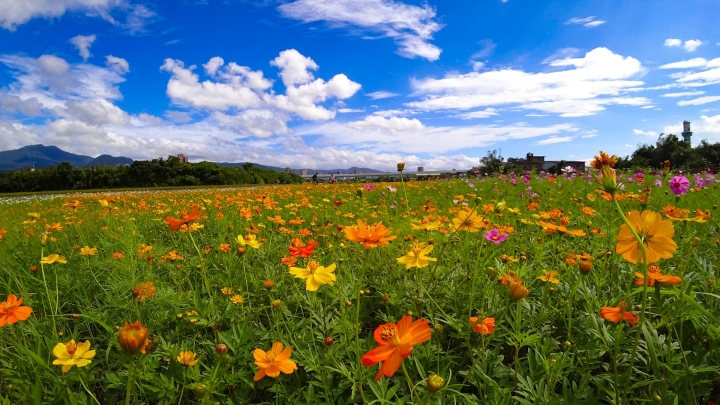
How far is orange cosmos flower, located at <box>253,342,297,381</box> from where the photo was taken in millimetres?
765

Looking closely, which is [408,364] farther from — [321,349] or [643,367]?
[643,367]

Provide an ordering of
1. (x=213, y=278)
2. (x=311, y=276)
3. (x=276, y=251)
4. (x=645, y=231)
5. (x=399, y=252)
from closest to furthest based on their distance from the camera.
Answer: (x=645, y=231) < (x=311, y=276) < (x=213, y=278) < (x=399, y=252) < (x=276, y=251)

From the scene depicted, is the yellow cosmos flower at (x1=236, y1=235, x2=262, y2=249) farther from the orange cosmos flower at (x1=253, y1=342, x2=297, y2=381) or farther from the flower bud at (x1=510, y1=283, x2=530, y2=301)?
the flower bud at (x1=510, y1=283, x2=530, y2=301)

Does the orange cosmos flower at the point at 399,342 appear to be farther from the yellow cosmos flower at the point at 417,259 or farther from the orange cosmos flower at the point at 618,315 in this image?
the orange cosmos flower at the point at 618,315

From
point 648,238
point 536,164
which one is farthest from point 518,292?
point 536,164

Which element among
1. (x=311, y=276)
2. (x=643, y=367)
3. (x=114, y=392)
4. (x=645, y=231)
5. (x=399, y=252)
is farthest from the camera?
(x=399, y=252)

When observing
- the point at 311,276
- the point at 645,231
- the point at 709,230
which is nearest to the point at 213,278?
the point at 311,276

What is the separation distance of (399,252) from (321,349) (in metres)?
0.90

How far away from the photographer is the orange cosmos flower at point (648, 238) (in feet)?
2.11

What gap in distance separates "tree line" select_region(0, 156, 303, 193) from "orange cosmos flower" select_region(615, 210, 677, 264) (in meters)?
19.1

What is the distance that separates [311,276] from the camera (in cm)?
95

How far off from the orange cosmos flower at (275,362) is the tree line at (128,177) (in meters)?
18.9

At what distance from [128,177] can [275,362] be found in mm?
23922

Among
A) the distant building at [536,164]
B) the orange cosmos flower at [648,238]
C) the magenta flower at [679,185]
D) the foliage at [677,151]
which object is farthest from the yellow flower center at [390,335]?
the foliage at [677,151]
